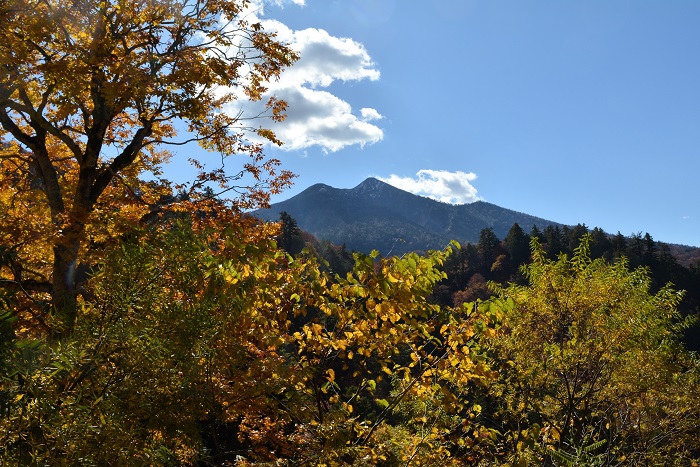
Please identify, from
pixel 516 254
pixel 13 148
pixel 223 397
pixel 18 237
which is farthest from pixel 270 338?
pixel 516 254

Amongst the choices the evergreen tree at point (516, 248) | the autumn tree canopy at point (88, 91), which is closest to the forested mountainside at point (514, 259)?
the evergreen tree at point (516, 248)

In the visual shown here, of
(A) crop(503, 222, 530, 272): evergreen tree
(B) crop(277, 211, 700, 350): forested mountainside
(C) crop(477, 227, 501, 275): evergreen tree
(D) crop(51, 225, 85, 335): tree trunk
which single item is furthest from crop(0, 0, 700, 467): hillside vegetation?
(C) crop(477, 227, 501, 275): evergreen tree

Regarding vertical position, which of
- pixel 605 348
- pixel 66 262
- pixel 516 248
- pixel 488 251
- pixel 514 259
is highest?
pixel 516 248

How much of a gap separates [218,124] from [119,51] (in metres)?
2.63

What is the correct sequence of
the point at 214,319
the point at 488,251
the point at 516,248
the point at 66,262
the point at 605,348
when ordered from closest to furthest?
1. the point at 214,319
2. the point at 66,262
3. the point at 605,348
4. the point at 516,248
5. the point at 488,251

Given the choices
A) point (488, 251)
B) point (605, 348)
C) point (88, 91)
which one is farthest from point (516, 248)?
point (88, 91)

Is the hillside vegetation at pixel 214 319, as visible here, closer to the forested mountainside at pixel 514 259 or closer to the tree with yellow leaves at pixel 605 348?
the tree with yellow leaves at pixel 605 348

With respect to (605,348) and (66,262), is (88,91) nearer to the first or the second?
(66,262)

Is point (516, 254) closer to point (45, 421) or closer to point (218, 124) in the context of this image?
point (218, 124)

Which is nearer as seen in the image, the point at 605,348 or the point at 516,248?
the point at 605,348

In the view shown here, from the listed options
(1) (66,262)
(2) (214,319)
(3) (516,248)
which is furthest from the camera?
(3) (516,248)

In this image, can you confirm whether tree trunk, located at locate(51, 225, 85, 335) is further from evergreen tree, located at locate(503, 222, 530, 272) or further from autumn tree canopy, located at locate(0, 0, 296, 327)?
evergreen tree, located at locate(503, 222, 530, 272)

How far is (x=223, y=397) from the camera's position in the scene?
3.35m

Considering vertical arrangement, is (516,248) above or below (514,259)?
above
